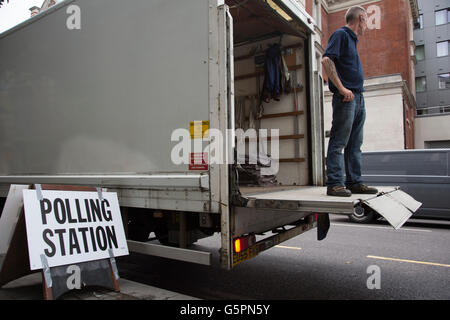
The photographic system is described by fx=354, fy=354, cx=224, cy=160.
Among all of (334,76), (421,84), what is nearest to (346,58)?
(334,76)

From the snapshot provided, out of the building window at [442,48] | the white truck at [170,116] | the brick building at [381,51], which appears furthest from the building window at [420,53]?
the white truck at [170,116]

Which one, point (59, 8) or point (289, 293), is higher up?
point (59, 8)

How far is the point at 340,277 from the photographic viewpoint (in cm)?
468

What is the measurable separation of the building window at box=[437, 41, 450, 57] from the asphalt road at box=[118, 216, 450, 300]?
3202 cm

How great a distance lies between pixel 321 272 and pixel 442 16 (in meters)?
36.7

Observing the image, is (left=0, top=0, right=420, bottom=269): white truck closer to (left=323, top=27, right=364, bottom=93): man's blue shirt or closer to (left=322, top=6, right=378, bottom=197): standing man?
(left=322, top=6, right=378, bottom=197): standing man

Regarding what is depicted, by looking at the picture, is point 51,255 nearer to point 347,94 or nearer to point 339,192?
point 339,192

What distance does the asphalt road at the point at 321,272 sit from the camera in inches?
164

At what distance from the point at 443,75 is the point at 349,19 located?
34.5 meters

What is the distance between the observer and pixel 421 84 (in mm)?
33562

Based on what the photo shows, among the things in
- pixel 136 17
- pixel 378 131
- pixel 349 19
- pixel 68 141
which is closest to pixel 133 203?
pixel 68 141

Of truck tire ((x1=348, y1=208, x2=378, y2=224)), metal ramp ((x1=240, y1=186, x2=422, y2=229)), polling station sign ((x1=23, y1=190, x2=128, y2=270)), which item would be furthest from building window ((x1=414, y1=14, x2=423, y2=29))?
polling station sign ((x1=23, y1=190, x2=128, y2=270))

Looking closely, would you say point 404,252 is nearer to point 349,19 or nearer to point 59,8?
point 349,19
